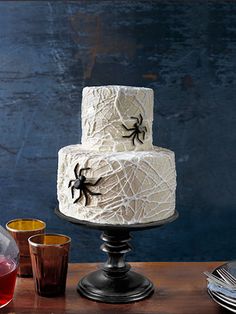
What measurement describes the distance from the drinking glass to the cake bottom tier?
0.50ft

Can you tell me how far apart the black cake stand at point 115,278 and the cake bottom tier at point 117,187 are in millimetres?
22

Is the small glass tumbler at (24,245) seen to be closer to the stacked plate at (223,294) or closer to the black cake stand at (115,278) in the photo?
the black cake stand at (115,278)

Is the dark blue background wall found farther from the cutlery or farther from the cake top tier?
the cutlery

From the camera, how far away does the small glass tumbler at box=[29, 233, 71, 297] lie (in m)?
1.10

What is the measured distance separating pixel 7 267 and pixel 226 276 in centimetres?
49

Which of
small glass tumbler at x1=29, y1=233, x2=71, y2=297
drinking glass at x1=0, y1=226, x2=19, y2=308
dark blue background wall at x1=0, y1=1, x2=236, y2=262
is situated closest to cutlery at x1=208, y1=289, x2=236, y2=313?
small glass tumbler at x1=29, y1=233, x2=71, y2=297

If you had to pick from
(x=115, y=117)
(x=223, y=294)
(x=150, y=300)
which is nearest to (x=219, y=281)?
(x=223, y=294)

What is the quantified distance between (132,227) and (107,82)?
3.57 feet

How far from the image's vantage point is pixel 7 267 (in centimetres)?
107

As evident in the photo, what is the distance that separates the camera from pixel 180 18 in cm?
204

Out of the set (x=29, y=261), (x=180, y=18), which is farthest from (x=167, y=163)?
(x=180, y=18)

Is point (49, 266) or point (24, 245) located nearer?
point (49, 266)

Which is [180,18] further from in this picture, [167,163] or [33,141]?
[167,163]

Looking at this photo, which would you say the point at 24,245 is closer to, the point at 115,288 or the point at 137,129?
the point at 115,288
